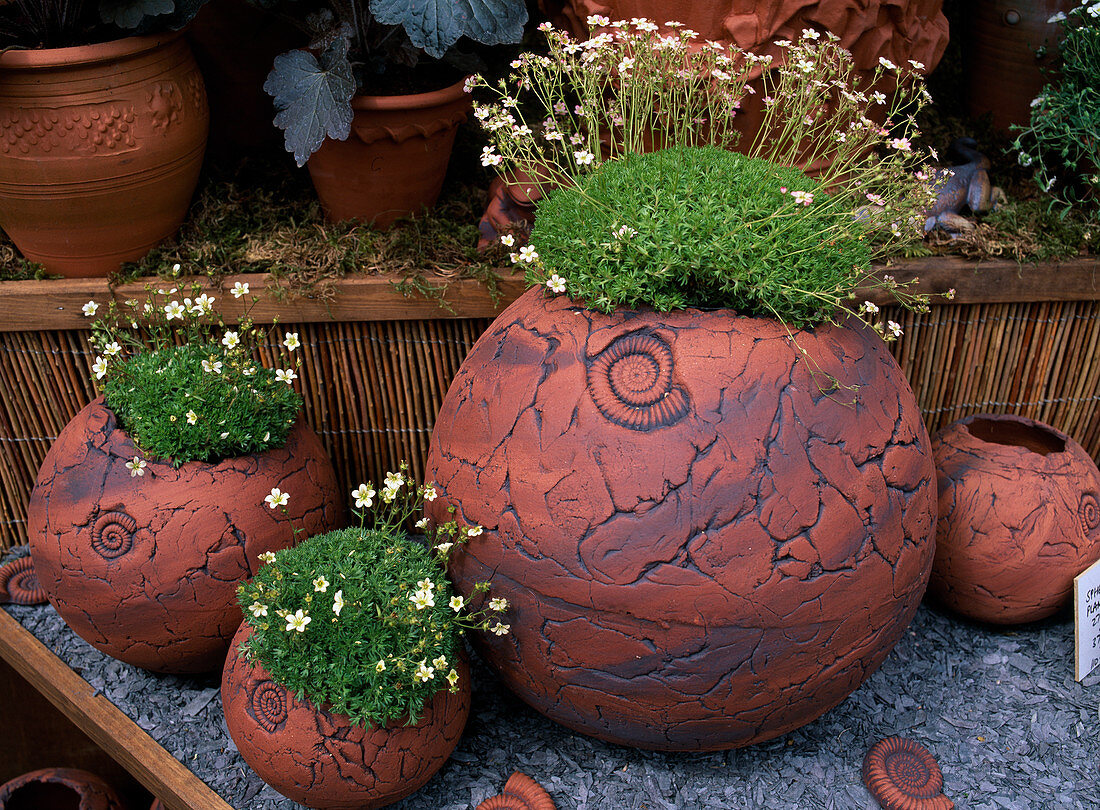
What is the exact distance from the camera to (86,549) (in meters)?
1.91

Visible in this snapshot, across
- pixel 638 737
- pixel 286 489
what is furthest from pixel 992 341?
pixel 286 489

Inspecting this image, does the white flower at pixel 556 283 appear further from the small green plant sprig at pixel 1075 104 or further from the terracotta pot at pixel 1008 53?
the terracotta pot at pixel 1008 53

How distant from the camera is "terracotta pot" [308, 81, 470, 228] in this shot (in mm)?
2283

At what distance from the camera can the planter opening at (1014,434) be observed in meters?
2.33

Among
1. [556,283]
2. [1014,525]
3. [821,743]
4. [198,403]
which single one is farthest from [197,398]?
[1014,525]

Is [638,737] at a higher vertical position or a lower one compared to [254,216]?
lower

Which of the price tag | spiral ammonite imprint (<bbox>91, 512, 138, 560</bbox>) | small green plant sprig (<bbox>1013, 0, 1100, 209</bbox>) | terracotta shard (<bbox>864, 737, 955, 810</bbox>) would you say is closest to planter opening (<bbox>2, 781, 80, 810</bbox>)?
spiral ammonite imprint (<bbox>91, 512, 138, 560</bbox>)

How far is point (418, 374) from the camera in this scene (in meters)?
2.50

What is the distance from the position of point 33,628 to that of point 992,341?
2.81 meters

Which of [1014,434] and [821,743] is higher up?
[1014,434]

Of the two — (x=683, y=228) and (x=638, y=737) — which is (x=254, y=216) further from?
(x=638, y=737)

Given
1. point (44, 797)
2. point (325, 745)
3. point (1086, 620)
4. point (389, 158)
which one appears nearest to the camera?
point (325, 745)

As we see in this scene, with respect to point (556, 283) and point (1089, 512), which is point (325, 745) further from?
point (1089, 512)

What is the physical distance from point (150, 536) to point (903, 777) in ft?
5.60
